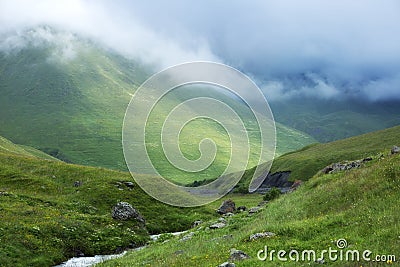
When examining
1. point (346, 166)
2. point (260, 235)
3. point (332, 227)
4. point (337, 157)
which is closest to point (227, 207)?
point (346, 166)

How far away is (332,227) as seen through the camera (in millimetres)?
20562

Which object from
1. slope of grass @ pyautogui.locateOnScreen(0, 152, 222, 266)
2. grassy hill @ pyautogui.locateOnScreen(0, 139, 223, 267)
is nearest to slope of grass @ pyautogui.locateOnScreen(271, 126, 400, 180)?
grassy hill @ pyautogui.locateOnScreen(0, 139, 223, 267)

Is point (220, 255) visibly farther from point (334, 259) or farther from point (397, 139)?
point (397, 139)

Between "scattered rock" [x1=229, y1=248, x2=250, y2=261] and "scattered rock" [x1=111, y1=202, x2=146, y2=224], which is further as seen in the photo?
"scattered rock" [x1=111, y1=202, x2=146, y2=224]

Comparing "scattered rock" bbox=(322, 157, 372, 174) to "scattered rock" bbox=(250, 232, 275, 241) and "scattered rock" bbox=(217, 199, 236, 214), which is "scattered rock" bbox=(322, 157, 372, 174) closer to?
"scattered rock" bbox=(250, 232, 275, 241)

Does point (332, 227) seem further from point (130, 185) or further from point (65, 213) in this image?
point (130, 185)

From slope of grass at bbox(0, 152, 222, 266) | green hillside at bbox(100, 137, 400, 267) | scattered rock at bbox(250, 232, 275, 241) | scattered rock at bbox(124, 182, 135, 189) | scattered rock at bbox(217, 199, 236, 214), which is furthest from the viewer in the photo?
scattered rock at bbox(124, 182, 135, 189)

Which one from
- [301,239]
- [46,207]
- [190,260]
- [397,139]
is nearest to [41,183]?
[46,207]

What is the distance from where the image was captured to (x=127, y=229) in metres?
45.7

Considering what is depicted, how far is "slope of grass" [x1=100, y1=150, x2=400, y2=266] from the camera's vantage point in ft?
56.6

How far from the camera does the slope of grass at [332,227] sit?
56.6 ft

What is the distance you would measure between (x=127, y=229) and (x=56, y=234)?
9.86 meters

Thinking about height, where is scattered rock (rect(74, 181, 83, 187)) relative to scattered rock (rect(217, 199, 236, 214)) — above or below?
above

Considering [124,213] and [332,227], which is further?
[124,213]
